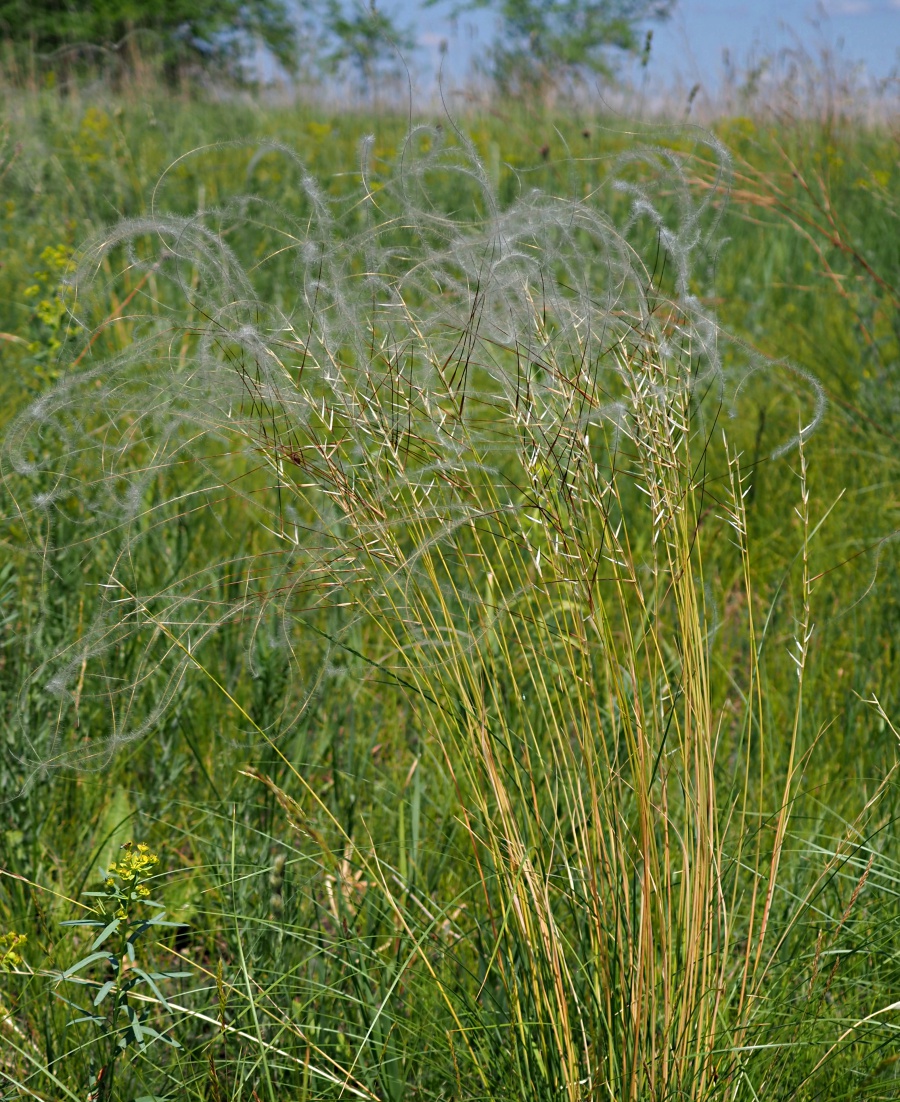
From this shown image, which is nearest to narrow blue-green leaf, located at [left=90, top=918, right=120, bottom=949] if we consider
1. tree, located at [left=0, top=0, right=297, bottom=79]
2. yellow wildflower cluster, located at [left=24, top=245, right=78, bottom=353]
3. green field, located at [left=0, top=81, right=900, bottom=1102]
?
green field, located at [left=0, top=81, right=900, bottom=1102]

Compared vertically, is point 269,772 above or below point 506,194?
below

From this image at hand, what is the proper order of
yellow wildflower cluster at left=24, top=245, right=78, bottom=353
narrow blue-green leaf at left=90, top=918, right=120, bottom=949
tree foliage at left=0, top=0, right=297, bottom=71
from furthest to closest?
tree foliage at left=0, top=0, right=297, bottom=71, yellow wildflower cluster at left=24, top=245, right=78, bottom=353, narrow blue-green leaf at left=90, top=918, right=120, bottom=949

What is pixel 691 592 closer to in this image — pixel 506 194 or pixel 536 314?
pixel 536 314

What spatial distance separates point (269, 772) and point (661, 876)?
82 centimetres

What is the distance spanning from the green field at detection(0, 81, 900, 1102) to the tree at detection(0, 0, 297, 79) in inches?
711

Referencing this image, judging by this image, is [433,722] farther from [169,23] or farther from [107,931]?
[169,23]

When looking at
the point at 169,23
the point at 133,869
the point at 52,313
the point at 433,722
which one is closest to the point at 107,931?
the point at 133,869

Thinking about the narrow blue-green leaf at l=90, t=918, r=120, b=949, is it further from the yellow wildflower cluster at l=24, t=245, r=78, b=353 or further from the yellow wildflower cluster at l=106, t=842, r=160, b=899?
the yellow wildflower cluster at l=24, t=245, r=78, b=353

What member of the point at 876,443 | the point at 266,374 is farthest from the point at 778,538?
the point at 266,374

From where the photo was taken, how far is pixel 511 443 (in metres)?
1.29

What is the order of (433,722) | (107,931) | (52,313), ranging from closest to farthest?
(107,931) → (433,722) → (52,313)

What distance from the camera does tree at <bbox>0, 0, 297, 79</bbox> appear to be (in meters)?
18.8

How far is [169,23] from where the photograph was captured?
2106cm

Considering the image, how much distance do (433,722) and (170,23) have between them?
2349cm
